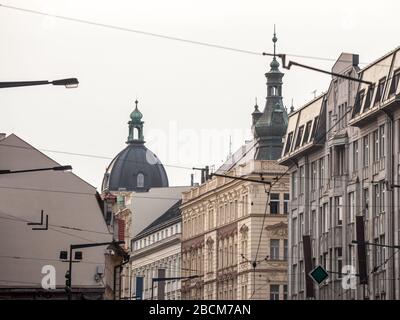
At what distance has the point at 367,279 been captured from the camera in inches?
3337

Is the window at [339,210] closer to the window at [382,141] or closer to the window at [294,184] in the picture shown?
the window at [382,141]

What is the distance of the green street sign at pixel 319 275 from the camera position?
306ft

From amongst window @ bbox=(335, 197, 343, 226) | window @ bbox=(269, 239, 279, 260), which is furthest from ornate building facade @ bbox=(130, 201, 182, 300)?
window @ bbox=(335, 197, 343, 226)

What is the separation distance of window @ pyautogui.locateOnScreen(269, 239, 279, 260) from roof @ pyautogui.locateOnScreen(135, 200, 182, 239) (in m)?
30.1

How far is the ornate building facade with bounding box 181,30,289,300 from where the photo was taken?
413ft

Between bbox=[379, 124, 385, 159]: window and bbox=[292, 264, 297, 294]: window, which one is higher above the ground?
bbox=[379, 124, 385, 159]: window

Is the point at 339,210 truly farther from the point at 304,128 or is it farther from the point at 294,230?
the point at 294,230

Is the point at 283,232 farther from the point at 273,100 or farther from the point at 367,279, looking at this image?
the point at 367,279

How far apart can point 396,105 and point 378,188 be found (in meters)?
5.93

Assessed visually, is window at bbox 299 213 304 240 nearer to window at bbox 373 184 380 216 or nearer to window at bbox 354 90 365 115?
window at bbox 354 90 365 115

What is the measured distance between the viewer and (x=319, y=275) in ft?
307

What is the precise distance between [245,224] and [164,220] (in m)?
38.3

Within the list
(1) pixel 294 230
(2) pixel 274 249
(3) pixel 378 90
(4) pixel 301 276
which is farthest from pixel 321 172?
(2) pixel 274 249
